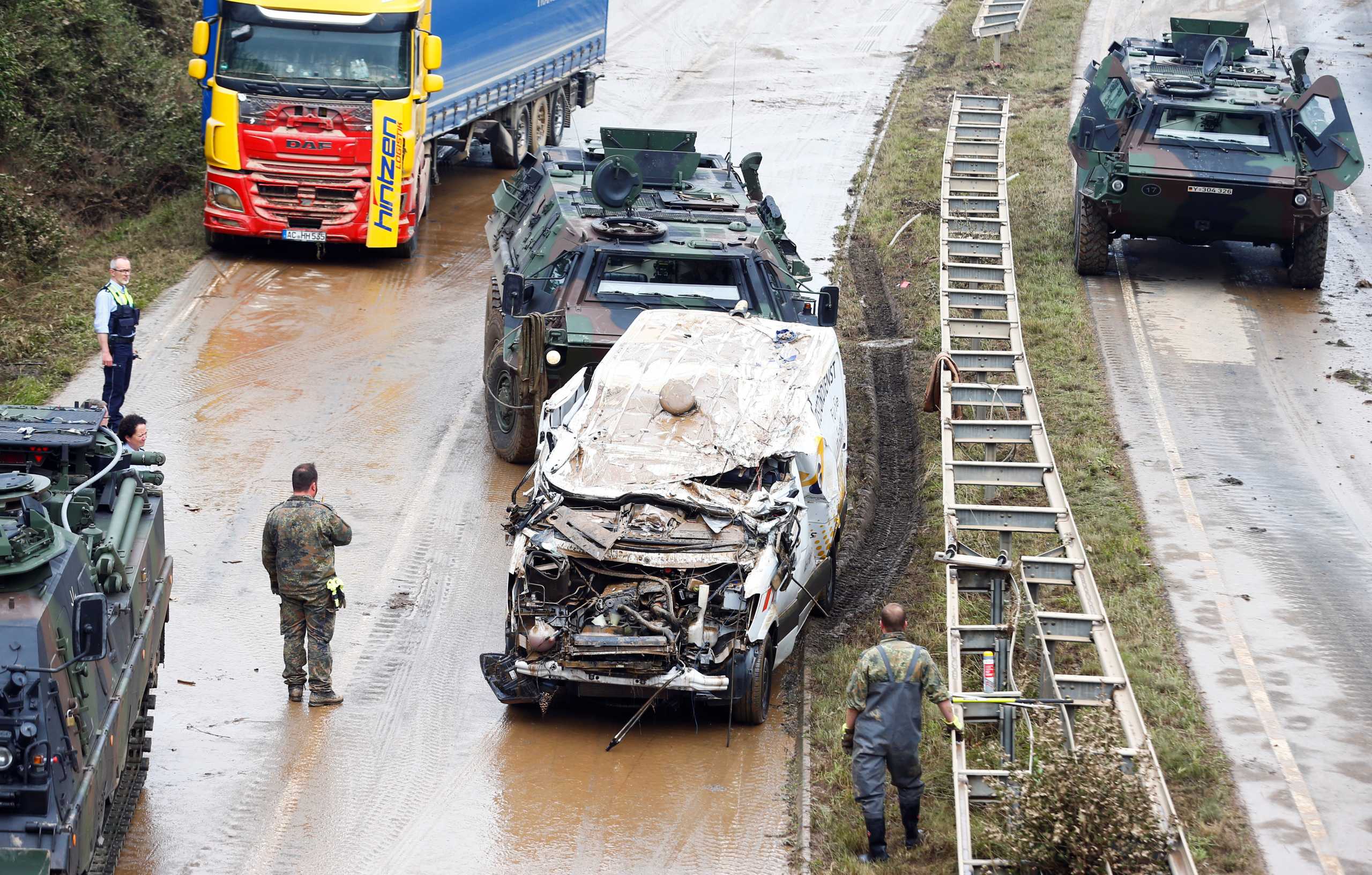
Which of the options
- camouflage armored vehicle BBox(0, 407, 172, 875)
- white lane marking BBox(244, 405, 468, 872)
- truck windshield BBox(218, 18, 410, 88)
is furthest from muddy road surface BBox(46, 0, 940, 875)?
truck windshield BBox(218, 18, 410, 88)

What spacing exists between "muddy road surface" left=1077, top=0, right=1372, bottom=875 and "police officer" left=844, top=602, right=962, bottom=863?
2078 mm

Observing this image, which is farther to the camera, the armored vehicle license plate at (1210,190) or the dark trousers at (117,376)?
the armored vehicle license plate at (1210,190)

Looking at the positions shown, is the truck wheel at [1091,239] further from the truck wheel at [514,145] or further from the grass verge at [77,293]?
the grass verge at [77,293]

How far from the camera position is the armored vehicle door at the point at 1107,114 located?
Answer: 18.8 metres

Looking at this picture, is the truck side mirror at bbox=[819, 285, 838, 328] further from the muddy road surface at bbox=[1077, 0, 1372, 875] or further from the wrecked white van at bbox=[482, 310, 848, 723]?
the muddy road surface at bbox=[1077, 0, 1372, 875]

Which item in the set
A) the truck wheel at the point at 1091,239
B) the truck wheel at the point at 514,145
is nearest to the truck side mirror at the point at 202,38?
the truck wheel at the point at 514,145

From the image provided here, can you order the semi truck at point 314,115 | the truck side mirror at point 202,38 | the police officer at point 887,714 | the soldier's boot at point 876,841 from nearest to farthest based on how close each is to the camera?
the police officer at point 887,714, the soldier's boot at point 876,841, the truck side mirror at point 202,38, the semi truck at point 314,115

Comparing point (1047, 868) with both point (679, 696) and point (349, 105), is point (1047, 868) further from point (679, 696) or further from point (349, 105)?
point (349, 105)

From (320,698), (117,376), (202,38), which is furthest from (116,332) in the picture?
(202,38)

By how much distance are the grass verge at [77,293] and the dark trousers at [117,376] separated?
1265 millimetres

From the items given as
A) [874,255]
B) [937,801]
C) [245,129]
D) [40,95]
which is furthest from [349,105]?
[937,801]

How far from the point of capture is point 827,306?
45.5 ft

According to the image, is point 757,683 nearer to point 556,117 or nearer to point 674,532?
point 674,532

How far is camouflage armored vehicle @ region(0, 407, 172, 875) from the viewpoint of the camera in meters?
6.88
